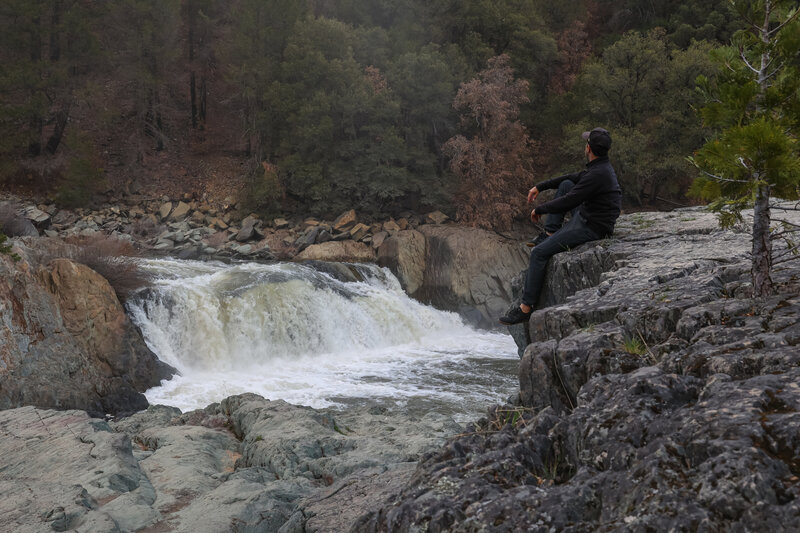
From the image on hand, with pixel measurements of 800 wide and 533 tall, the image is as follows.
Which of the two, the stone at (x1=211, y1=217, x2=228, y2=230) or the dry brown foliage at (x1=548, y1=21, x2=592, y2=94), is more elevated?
the dry brown foliage at (x1=548, y1=21, x2=592, y2=94)

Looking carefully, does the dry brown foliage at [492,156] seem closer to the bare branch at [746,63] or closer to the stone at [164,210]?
the stone at [164,210]

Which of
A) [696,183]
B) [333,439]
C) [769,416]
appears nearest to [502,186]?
[333,439]

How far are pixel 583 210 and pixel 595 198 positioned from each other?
0.21 meters

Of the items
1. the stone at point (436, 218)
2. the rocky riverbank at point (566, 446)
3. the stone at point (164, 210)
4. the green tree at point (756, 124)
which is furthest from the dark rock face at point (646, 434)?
the stone at point (164, 210)

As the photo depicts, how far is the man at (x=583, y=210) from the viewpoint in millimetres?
5477

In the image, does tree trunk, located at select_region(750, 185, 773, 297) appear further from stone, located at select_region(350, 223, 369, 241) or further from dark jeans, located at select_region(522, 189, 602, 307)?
stone, located at select_region(350, 223, 369, 241)

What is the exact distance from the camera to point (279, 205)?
79.4ft

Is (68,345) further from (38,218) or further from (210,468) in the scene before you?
(38,218)

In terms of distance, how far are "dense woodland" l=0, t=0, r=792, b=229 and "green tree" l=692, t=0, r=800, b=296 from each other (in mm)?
18630

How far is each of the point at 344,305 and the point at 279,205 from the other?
9.81 metres

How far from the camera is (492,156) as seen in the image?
22.4m

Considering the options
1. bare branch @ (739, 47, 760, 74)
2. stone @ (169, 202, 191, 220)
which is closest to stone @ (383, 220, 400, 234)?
stone @ (169, 202, 191, 220)

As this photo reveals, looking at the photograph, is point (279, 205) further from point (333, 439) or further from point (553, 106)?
Answer: point (333, 439)

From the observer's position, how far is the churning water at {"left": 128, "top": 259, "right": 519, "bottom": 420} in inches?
455
